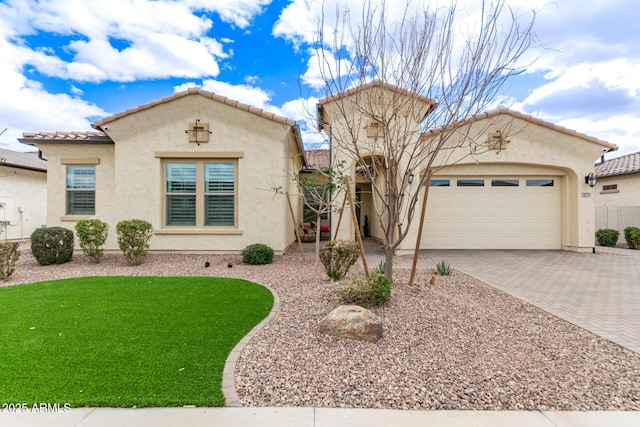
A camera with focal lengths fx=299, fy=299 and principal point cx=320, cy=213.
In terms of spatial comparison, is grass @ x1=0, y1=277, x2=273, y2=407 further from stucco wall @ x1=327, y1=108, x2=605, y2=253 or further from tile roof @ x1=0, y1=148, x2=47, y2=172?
tile roof @ x1=0, y1=148, x2=47, y2=172

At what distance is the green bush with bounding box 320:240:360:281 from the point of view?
21.4 feet

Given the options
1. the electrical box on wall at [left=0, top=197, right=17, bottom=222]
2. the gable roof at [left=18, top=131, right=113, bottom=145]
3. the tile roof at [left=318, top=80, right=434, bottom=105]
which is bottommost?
the electrical box on wall at [left=0, top=197, right=17, bottom=222]

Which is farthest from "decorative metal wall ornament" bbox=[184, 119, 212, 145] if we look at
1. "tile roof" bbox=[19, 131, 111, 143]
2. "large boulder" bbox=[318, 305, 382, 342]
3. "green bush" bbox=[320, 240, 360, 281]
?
"large boulder" bbox=[318, 305, 382, 342]

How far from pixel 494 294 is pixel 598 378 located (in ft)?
10.1

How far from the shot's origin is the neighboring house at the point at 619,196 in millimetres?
15414

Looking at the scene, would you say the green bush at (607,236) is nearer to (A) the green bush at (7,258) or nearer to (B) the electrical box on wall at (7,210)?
(A) the green bush at (7,258)

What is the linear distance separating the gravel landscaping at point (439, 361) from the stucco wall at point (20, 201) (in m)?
Answer: 17.3

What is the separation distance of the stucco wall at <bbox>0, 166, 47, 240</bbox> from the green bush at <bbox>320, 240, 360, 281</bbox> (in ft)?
54.7

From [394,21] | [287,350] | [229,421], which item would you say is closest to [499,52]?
[394,21]

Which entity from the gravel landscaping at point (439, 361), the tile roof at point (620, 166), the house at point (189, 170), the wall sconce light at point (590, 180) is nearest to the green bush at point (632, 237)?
the tile roof at point (620, 166)

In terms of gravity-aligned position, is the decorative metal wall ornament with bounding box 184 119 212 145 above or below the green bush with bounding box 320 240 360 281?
above

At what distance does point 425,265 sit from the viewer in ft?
30.2

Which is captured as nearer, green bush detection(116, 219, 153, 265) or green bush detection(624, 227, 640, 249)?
green bush detection(116, 219, 153, 265)

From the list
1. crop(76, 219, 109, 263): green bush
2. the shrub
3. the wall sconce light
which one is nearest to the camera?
the shrub
